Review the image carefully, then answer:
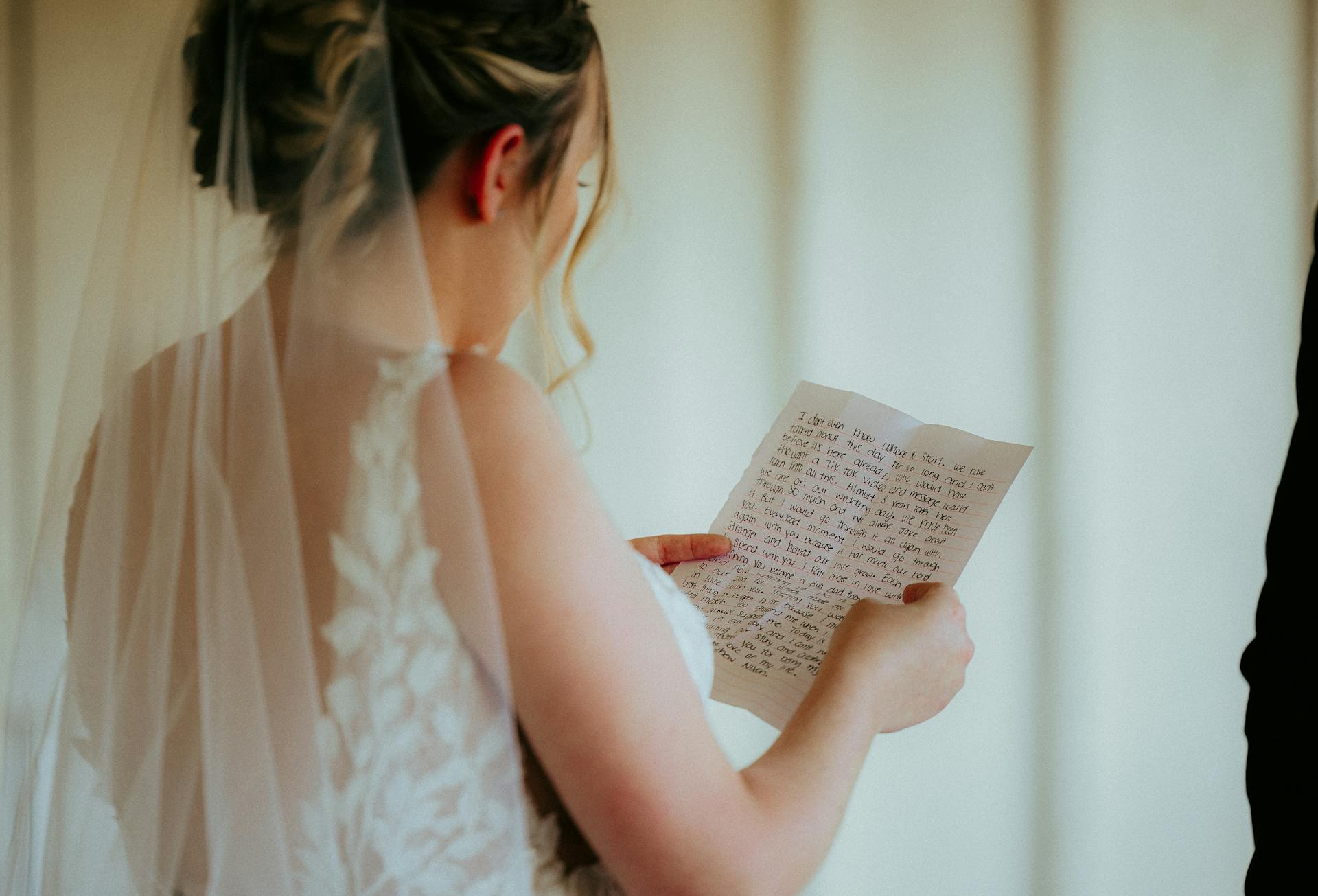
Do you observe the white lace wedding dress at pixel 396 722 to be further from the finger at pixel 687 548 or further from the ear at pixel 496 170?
the finger at pixel 687 548

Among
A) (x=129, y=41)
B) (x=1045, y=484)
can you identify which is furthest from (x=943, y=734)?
(x=129, y=41)

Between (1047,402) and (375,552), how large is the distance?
5.69 ft

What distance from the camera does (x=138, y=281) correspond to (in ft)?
2.77

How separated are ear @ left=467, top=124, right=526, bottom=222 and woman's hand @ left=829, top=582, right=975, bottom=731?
1.41ft

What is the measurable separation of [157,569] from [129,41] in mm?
1707

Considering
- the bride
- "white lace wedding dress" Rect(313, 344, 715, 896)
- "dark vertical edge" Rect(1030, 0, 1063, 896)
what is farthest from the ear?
"dark vertical edge" Rect(1030, 0, 1063, 896)

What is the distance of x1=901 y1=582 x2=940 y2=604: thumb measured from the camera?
0.93 meters

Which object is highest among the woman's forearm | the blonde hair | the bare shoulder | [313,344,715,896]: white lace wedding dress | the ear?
the blonde hair

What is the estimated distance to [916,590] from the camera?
0.94 meters

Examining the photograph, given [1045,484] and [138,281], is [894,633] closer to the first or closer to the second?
[138,281]

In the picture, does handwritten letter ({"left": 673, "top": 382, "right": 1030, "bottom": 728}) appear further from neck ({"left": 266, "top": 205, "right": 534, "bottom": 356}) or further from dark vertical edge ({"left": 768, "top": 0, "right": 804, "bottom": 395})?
dark vertical edge ({"left": 768, "top": 0, "right": 804, "bottom": 395})

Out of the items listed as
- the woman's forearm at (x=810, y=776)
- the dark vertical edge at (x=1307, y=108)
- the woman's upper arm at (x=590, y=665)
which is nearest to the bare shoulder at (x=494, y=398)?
the woman's upper arm at (x=590, y=665)

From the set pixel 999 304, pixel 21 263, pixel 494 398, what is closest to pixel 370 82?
pixel 494 398

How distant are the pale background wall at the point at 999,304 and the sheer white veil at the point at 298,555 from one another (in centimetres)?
135
